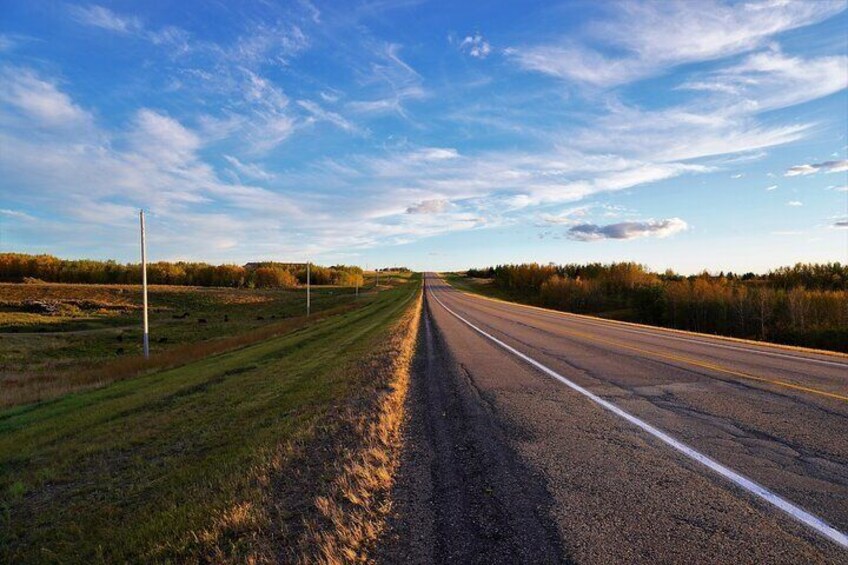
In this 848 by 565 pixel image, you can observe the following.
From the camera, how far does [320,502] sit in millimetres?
4324

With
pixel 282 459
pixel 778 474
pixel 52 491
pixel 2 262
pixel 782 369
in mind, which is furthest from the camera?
pixel 2 262

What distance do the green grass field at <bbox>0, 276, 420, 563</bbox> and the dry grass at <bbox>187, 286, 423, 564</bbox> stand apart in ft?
0.91

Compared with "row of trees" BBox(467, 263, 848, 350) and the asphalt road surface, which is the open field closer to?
the asphalt road surface

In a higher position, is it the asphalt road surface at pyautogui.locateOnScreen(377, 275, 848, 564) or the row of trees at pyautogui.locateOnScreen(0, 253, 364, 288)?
the row of trees at pyautogui.locateOnScreen(0, 253, 364, 288)

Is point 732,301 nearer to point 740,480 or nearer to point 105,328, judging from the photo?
point 740,480

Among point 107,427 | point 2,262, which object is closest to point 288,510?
point 107,427

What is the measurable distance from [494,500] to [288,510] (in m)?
1.91

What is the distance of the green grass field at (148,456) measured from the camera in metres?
5.02

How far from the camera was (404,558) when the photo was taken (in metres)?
3.50

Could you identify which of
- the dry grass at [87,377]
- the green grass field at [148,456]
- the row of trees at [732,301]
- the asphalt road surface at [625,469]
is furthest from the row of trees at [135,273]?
the asphalt road surface at [625,469]

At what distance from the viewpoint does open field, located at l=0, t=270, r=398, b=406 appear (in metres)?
24.6

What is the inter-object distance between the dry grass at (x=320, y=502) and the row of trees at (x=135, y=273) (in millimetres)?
115243

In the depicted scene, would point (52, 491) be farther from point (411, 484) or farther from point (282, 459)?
point (411, 484)

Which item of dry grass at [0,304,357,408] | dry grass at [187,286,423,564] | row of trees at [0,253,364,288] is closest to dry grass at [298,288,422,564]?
dry grass at [187,286,423,564]
